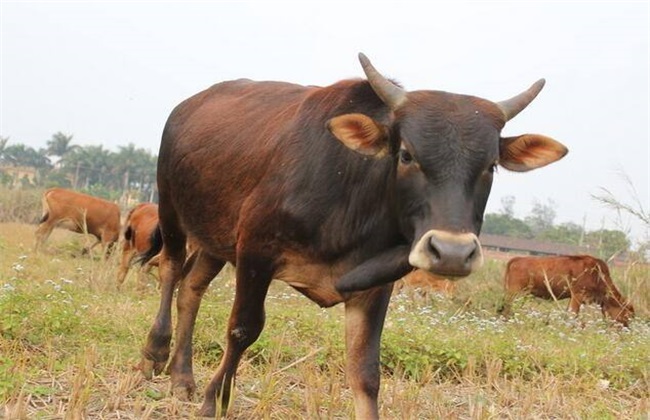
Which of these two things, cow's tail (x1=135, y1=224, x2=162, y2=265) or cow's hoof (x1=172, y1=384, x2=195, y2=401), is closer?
cow's hoof (x1=172, y1=384, x2=195, y2=401)

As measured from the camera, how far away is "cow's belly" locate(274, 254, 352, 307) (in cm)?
400

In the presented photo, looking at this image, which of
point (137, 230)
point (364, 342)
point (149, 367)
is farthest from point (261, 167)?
point (137, 230)

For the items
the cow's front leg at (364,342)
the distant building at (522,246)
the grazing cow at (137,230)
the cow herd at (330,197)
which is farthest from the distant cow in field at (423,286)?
the distant building at (522,246)

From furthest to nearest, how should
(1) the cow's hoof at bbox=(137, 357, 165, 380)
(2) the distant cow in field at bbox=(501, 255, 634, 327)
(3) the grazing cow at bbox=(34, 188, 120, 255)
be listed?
1. (3) the grazing cow at bbox=(34, 188, 120, 255)
2. (2) the distant cow in field at bbox=(501, 255, 634, 327)
3. (1) the cow's hoof at bbox=(137, 357, 165, 380)

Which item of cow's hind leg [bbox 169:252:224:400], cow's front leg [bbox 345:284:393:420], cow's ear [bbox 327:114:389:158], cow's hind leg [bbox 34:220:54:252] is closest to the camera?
cow's ear [bbox 327:114:389:158]

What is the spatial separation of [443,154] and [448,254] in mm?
501

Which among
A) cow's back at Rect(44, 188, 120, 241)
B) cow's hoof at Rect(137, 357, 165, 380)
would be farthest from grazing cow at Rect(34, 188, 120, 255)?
cow's hoof at Rect(137, 357, 165, 380)

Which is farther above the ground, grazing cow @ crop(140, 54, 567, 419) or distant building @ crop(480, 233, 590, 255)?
grazing cow @ crop(140, 54, 567, 419)

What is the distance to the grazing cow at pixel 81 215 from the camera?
19156 millimetres

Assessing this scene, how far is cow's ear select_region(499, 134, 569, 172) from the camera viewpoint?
374 cm

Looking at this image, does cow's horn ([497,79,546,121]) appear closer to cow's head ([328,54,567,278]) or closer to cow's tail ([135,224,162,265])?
cow's head ([328,54,567,278])

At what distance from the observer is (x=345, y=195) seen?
3908 millimetres

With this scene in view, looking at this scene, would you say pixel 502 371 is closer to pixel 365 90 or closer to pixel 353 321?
pixel 353 321

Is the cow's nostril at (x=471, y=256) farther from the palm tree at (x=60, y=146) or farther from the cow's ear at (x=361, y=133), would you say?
the palm tree at (x=60, y=146)
